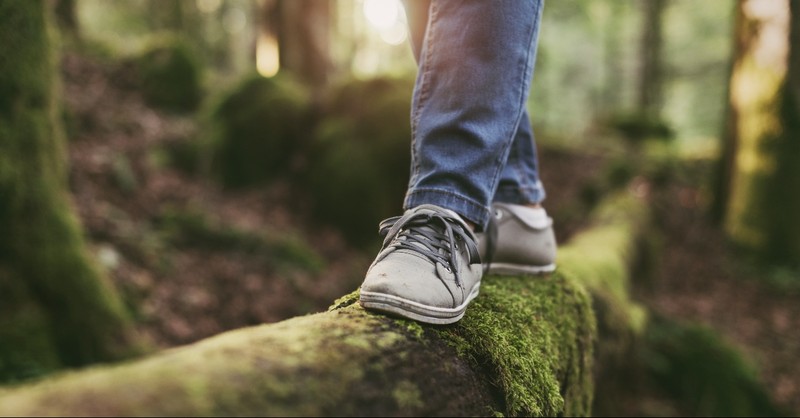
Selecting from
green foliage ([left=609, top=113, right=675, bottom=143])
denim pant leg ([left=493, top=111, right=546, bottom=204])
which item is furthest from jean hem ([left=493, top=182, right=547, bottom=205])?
green foliage ([left=609, top=113, right=675, bottom=143])

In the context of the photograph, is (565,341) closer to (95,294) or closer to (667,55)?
(95,294)

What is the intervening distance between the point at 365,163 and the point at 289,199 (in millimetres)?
1422

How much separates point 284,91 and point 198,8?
539 inches

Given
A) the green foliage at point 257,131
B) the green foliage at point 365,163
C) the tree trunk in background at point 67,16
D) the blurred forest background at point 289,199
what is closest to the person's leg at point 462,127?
the blurred forest background at point 289,199

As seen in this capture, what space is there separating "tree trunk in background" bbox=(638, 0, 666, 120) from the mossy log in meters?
14.2

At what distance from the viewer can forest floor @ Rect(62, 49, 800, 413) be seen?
477cm

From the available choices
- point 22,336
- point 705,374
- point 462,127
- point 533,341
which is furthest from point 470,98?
point 705,374

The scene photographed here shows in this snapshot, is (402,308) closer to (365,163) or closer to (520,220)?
(520,220)

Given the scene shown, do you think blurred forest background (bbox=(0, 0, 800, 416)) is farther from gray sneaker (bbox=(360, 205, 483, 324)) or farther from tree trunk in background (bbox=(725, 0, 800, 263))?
gray sneaker (bbox=(360, 205, 483, 324))

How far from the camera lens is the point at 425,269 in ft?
4.82

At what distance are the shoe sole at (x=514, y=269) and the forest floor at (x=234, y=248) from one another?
294 centimetres

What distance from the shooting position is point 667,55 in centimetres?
2092

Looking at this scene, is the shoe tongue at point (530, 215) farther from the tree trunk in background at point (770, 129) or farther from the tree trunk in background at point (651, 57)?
the tree trunk in background at point (651, 57)

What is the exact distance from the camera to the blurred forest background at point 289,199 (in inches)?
124
